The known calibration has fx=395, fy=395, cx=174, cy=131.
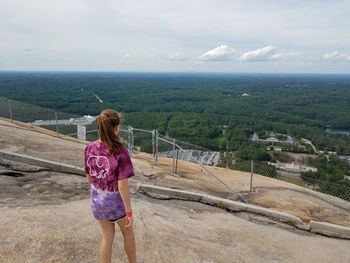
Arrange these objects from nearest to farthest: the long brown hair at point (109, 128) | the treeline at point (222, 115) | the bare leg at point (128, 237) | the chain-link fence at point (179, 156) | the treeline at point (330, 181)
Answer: the long brown hair at point (109, 128) → the bare leg at point (128, 237) → the chain-link fence at point (179, 156) → the treeline at point (330, 181) → the treeline at point (222, 115)

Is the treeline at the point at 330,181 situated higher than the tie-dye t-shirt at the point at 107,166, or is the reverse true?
the tie-dye t-shirt at the point at 107,166

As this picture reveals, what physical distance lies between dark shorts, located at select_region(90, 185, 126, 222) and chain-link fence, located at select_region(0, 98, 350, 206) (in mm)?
6230

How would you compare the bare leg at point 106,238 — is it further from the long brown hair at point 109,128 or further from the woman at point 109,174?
the long brown hair at point 109,128

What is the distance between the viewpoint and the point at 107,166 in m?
3.80

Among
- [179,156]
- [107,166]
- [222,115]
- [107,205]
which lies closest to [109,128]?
[107,166]

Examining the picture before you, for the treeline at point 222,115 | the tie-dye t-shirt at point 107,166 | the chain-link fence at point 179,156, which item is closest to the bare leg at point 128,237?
the tie-dye t-shirt at point 107,166

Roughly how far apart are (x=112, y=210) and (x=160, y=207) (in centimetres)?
347

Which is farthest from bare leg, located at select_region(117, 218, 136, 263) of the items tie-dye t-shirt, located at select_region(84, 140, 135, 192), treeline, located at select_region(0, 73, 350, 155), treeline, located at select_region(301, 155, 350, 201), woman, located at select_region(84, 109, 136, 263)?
treeline, located at select_region(0, 73, 350, 155)

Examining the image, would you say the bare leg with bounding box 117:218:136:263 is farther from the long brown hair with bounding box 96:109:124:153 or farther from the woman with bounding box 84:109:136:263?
the long brown hair with bounding box 96:109:124:153

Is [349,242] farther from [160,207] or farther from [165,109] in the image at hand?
[165,109]

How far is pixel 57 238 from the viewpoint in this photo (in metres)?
5.15

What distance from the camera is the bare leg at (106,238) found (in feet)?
13.2

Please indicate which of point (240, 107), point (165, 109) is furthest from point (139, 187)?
point (240, 107)

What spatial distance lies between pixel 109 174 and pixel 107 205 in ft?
1.07
